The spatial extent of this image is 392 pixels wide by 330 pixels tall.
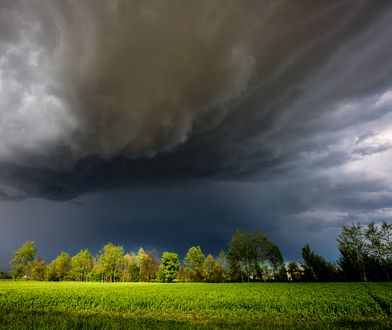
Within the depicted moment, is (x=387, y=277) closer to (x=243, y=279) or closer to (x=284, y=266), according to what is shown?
(x=284, y=266)

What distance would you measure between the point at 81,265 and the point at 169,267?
148 ft

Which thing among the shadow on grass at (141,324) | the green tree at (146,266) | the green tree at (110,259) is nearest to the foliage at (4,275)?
the green tree at (110,259)

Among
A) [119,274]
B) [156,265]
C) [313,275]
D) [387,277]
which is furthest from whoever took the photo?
[156,265]

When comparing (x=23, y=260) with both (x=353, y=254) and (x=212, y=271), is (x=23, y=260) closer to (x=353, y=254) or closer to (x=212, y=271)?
(x=212, y=271)

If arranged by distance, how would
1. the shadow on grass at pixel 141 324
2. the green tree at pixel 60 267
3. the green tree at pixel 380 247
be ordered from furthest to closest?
the green tree at pixel 60 267 → the green tree at pixel 380 247 → the shadow on grass at pixel 141 324

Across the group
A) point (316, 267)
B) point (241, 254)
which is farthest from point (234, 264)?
point (316, 267)

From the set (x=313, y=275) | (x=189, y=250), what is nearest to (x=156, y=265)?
(x=189, y=250)

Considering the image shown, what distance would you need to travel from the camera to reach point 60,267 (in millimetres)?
113438

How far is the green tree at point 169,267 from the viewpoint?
101 m

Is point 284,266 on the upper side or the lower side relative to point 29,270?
lower

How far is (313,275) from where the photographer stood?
7881cm

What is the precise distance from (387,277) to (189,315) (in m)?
73.7

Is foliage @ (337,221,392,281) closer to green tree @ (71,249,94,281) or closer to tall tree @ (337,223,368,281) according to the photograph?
tall tree @ (337,223,368,281)

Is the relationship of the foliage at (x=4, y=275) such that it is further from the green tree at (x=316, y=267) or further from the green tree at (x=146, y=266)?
the green tree at (x=316, y=267)
